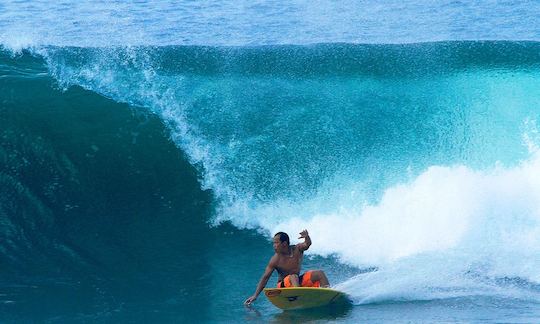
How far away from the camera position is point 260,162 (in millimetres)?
12484

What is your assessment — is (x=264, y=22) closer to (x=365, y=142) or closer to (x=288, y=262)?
(x=365, y=142)

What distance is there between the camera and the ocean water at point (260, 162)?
9.36m

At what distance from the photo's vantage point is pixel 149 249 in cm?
1090

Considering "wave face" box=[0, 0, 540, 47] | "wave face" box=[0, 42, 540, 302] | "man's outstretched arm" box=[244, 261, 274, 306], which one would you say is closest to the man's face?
"man's outstretched arm" box=[244, 261, 274, 306]

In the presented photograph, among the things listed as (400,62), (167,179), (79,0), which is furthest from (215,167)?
(79,0)

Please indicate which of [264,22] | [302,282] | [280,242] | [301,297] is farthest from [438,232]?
[264,22]

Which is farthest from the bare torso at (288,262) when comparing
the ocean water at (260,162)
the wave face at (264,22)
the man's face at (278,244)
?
the wave face at (264,22)

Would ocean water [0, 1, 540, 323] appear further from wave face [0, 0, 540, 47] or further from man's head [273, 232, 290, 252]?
man's head [273, 232, 290, 252]

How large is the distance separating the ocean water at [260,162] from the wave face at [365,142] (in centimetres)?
3

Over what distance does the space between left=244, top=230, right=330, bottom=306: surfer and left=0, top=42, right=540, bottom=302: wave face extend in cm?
46

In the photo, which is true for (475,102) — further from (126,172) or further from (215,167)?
(126,172)

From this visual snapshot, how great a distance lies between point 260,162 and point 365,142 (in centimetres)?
175

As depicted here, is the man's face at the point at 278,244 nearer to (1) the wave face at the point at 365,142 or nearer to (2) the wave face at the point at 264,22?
(1) the wave face at the point at 365,142

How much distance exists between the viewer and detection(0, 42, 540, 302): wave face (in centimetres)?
1039
